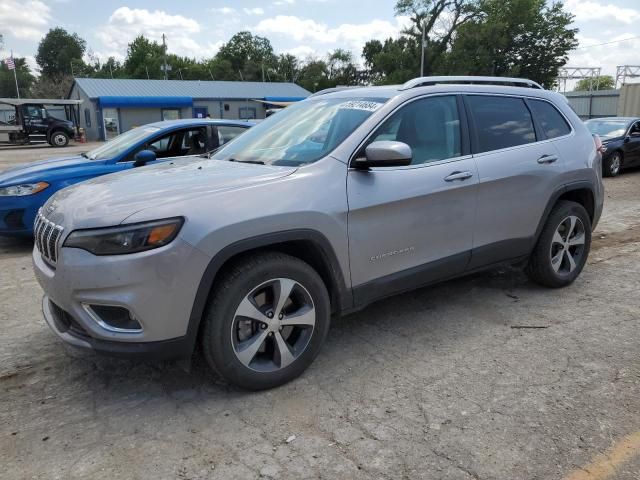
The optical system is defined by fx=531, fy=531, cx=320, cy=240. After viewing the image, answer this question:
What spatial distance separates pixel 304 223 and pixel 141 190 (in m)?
0.91

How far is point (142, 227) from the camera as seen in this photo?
2570 mm

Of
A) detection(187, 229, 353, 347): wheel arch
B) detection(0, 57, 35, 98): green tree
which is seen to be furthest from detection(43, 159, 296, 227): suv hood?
detection(0, 57, 35, 98): green tree

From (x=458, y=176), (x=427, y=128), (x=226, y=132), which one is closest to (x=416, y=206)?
(x=458, y=176)

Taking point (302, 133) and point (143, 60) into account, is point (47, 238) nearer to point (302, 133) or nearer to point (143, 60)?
point (302, 133)

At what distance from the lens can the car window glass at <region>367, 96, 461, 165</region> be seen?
3.55 m

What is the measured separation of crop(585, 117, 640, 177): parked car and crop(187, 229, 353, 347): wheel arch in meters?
11.4

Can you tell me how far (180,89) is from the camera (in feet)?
155

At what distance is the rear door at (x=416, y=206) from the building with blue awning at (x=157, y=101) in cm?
4060

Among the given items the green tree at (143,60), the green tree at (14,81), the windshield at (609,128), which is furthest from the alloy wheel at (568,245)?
the green tree at (14,81)

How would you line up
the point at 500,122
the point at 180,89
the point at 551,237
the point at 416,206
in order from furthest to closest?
the point at 180,89
the point at 551,237
the point at 500,122
the point at 416,206

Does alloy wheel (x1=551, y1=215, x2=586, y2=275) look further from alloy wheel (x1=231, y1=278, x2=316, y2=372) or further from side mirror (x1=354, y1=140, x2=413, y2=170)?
alloy wheel (x1=231, y1=278, x2=316, y2=372)

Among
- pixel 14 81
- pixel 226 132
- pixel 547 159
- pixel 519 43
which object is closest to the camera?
pixel 547 159

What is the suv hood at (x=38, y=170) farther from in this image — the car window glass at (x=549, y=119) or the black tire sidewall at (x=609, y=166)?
the black tire sidewall at (x=609, y=166)

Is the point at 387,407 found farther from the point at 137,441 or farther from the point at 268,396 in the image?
the point at 137,441
